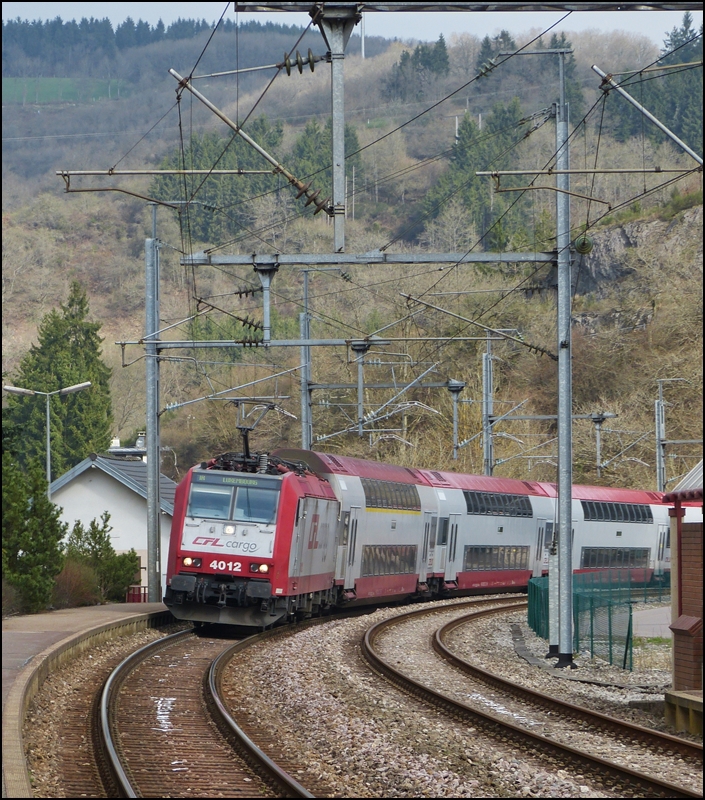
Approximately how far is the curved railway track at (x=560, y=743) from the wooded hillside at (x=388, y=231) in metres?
6.80

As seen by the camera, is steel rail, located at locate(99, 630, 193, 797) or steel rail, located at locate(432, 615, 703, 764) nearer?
steel rail, located at locate(99, 630, 193, 797)

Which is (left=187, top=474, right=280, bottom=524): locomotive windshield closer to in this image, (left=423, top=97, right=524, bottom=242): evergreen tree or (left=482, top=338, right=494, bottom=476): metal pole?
(left=482, top=338, right=494, bottom=476): metal pole

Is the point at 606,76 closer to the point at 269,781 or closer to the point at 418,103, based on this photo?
the point at 269,781

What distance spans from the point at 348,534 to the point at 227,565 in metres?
5.02

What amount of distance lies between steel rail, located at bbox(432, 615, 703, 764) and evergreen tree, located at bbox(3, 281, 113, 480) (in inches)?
2178

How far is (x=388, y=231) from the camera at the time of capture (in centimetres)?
11862

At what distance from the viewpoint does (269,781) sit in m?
9.98

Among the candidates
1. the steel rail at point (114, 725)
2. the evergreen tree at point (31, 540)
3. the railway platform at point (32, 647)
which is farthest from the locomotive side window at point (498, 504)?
the steel rail at point (114, 725)

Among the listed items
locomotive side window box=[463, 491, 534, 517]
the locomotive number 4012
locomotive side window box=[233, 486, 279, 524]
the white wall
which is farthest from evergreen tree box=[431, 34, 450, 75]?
the locomotive number 4012

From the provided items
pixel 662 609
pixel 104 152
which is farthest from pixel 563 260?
pixel 104 152

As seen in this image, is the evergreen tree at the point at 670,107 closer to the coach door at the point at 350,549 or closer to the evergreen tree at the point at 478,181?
the evergreen tree at the point at 478,181

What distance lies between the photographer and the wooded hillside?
5912cm

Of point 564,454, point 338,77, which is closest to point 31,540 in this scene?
point 564,454

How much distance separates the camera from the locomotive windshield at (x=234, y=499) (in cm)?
2139
